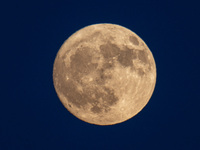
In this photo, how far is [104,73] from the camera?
3932mm

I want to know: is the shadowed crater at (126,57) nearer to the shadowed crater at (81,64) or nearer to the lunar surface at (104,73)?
the lunar surface at (104,73)

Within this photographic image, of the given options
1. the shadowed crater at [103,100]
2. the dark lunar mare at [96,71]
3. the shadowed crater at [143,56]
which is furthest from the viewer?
the shadowed crater at [143,56]

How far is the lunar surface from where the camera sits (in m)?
3.97

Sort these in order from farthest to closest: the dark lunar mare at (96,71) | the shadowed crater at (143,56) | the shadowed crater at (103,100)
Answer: the shadowed crater at (143,56), the shadowed crater at (103,100), the dark lunar mare at (96,71)

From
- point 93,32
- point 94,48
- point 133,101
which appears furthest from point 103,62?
point 133,101

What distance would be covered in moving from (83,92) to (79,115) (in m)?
0.96

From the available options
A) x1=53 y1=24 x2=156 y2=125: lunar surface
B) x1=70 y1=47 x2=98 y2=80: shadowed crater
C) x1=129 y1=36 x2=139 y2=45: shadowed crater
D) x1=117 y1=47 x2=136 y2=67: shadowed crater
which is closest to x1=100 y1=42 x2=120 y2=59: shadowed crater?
x1=53 y1=24 x2=156 y2=125: lunar surface

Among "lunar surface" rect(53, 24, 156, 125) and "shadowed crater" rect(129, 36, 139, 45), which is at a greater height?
"shadowed crater" rect(129, 36, 139, 45)

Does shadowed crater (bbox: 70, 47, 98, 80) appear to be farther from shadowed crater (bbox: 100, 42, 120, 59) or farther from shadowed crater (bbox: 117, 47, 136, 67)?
shadowed crater (bbox: 117, 47, 136, 67)

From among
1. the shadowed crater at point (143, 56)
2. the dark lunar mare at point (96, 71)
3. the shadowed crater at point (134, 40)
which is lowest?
the dark lunar mare at point (96, 71)

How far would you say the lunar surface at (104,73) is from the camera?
13.0 ft

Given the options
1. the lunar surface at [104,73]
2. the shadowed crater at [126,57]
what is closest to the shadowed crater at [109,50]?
the lunar surface at [104,73]

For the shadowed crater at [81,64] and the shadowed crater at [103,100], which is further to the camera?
the shadowed crater at [103,100]

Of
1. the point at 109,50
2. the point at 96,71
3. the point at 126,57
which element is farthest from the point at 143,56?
the point at 96,71
